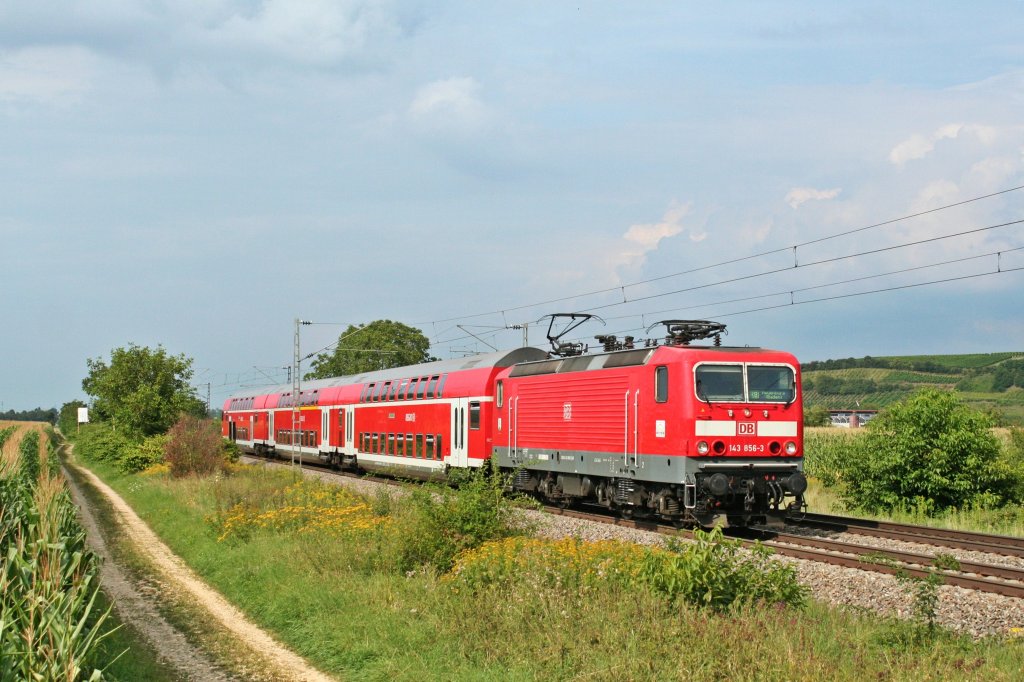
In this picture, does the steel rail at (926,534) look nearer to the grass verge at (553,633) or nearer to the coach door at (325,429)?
the grass verge at (553,633)

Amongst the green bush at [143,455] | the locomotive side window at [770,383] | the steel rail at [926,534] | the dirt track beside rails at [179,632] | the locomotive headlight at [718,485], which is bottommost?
the dirt track beside rails at [179,632]

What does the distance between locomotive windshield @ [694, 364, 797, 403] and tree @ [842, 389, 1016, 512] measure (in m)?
5.02

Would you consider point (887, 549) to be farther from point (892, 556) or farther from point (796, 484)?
point (796, 484)

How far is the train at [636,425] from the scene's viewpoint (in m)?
19.7

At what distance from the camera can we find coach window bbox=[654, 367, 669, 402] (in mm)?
20219

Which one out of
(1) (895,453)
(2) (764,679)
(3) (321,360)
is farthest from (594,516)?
(3) (321,360)

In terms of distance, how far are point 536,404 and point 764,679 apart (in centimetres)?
1751

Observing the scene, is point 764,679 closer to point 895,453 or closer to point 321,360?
point 895,453

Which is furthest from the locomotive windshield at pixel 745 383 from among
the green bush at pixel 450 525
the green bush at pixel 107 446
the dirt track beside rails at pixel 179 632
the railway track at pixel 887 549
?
the green bush at pixel 107 446

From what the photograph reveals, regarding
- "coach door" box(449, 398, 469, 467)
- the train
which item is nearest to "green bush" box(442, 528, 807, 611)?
the train

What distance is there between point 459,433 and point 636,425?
10.6 metres

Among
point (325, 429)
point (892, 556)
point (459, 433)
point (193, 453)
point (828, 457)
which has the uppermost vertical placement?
point (459, 433)

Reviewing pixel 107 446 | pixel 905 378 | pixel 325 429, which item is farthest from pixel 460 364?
pixel 905 378

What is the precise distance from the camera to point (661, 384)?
20.4 metres
